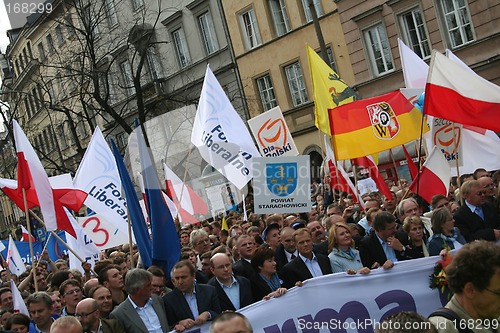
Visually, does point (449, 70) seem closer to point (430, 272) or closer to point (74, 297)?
point (430, 272)

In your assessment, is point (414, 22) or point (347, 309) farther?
point (414, 22)

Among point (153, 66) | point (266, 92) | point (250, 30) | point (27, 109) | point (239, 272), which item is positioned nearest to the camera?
point (239, 272)

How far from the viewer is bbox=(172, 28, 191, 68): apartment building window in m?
38.8

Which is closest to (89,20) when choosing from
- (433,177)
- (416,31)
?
(416,31)

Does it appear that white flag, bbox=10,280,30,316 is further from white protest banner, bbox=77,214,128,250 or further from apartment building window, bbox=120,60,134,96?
apartment building window, bbox=120,60,134,96

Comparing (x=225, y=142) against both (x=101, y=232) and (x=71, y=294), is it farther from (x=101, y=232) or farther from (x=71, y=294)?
(x=71, y=294)

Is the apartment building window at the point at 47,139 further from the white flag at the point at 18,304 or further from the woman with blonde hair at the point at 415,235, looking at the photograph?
the woman with blonde hair at the point at 415,235

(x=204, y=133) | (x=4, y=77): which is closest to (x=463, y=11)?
(x=204, y=133)

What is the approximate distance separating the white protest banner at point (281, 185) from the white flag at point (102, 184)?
9.13 feet

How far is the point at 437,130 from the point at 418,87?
151 centimetres

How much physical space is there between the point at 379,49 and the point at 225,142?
16375 mm

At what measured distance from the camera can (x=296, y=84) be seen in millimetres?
33656

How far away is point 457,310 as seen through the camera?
4.32 metres

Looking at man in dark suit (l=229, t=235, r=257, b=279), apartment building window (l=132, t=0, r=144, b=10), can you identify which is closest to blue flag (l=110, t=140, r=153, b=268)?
man in dark suit (l=229, t=235, r=257, b=279)
